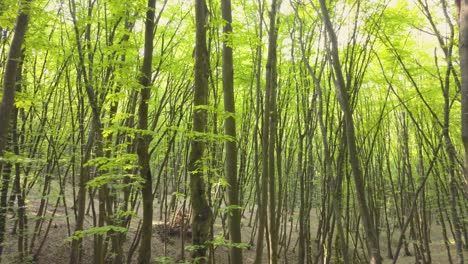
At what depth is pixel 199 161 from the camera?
4.54 meters

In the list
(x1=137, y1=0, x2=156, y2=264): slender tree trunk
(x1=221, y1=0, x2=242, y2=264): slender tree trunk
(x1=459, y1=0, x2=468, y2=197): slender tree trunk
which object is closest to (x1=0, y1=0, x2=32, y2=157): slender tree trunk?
(x1=137, y1=0, x2=156, y2=264): slender tree trunk

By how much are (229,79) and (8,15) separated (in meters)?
3.47

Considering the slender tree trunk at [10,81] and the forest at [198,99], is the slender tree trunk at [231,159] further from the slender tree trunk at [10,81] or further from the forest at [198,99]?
the slender tree trunk at [10,81]

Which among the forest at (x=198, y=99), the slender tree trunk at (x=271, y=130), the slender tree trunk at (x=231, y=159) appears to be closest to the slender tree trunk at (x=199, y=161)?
the forest at (x=198, y=99)

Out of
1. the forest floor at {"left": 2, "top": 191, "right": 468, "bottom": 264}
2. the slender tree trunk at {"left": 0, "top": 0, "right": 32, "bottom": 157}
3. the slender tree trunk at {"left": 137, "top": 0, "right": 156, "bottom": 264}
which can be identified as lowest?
the forest floor at {"left": 2, "top": 191, "right": 468, "bottom": 264}

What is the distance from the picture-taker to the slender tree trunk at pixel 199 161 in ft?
14.8

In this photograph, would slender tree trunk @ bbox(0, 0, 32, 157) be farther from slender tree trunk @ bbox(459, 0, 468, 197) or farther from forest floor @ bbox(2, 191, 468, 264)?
slender tree trunk @ bbox(459, 0, 468, 197)

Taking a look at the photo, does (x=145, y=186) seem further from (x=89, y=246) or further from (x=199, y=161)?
(x=89, y=246)

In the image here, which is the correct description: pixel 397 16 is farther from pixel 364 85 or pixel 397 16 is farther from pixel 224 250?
pixel 224 250

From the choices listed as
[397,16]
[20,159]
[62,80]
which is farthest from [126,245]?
[397,16]

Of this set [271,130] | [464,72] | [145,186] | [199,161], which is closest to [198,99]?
[199,161]

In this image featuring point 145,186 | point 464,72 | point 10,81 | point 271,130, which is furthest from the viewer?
point 271,130

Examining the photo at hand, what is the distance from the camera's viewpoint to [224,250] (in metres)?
15.2

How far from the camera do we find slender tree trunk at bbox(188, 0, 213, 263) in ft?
14.8
